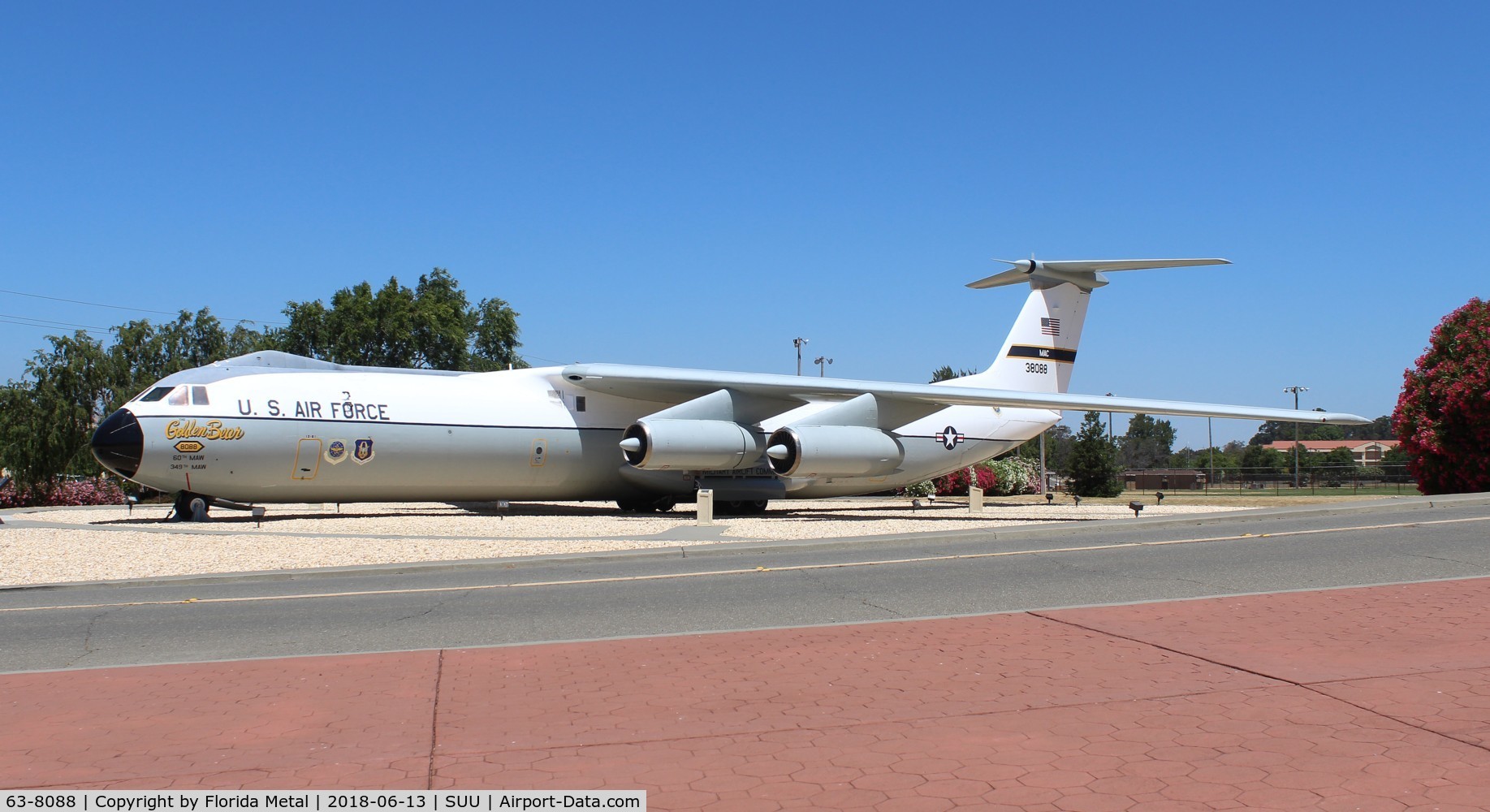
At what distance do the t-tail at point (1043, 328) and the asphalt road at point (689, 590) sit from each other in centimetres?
1277

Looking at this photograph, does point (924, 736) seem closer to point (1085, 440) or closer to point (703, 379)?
point (703, 379)

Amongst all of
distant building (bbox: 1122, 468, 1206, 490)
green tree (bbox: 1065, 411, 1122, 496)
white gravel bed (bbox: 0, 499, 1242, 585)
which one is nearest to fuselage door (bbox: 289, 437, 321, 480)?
white gravel bed (bbox: 0, 499, 1242, 585)

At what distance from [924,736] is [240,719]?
3.48 metres

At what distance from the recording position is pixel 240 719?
5844 mm

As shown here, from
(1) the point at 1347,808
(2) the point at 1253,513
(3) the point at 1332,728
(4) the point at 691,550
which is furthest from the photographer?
(2) the point at 1253,513

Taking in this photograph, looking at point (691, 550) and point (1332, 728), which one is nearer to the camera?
point (1332, 728)

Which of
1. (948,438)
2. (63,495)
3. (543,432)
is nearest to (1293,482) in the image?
(948,438)

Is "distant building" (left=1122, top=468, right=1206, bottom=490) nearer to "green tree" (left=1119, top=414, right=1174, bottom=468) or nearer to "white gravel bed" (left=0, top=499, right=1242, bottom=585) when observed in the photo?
"white gravel bed" (left=0, top=499, right=1242, bottom=585)

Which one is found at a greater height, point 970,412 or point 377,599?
point 970,412

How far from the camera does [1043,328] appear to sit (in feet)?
93.7

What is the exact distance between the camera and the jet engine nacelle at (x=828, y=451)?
22.6 metres

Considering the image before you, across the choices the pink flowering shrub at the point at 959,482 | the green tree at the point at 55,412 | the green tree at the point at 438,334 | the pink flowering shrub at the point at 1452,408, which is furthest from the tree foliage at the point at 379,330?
the pink flowering shrub at the point at 1452,408

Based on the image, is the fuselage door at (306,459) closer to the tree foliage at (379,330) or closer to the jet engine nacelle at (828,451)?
the jet engine nacelle at (828,451)

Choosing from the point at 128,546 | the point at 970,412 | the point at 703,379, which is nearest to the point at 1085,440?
the point at 970,412
